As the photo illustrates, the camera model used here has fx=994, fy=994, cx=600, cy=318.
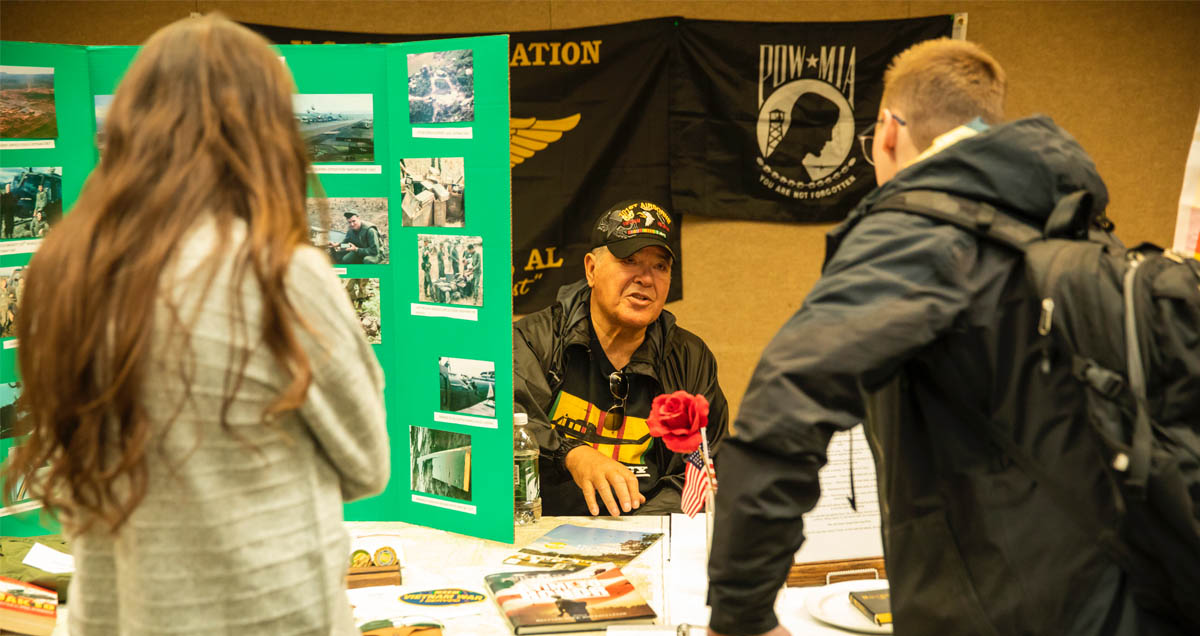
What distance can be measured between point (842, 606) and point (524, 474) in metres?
0.78

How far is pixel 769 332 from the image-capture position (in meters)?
4.57

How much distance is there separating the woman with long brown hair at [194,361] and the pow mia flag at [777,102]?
3306 mm

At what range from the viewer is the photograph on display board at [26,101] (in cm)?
213

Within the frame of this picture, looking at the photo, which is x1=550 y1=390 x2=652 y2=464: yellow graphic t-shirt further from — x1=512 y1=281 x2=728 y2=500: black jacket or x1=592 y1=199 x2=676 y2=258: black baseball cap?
x1=592 y1=199 x2=676 y2=258: black baseball cap

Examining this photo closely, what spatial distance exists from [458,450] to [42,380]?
1213 millimetres

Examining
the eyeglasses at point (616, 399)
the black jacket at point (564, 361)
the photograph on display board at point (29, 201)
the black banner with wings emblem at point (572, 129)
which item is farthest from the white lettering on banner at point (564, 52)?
the photograph on display board at point (29, 201)

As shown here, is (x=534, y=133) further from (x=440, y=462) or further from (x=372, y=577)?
(x=372, y=577)

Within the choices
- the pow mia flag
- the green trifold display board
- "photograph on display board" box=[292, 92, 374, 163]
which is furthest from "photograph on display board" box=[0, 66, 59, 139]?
the pow mia flag

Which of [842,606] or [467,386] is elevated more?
[467,386]

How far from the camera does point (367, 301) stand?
225 cm
